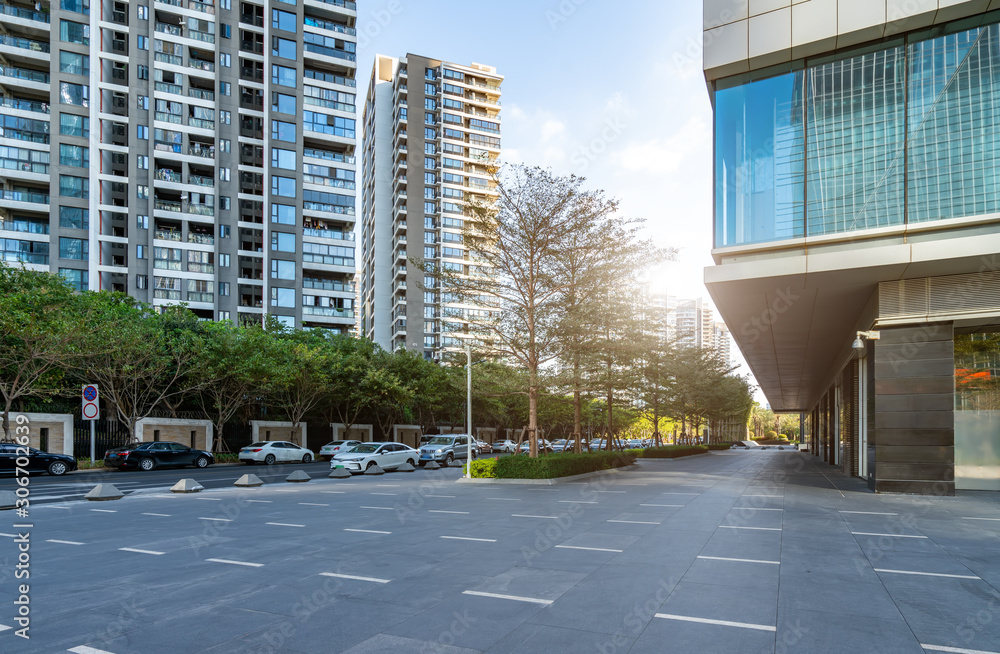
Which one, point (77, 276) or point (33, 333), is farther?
point (77, 276)

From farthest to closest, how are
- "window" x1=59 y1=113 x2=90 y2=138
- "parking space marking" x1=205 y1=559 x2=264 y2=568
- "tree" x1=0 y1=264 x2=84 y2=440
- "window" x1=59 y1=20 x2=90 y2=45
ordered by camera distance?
"window" x1=59 y1=20 x2=90 y2=45 < "window" x1=59 y1=113 x2=90 y2=138 < "tree" x1=0 y1=264 x2=84 y2=440 < "parking space marking" x1=205 y1=559 x2=264 y2=568

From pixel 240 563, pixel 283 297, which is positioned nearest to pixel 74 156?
pixel 283 297

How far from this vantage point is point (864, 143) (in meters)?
16.9

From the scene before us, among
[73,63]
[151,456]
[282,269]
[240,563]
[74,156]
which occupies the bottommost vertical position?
[151,456]

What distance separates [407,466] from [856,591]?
85.4ft

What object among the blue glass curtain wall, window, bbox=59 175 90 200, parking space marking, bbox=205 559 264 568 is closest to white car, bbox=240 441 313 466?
the blue glass curtain wall

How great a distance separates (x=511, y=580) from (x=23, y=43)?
6669cm

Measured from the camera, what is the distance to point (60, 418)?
30.8 m

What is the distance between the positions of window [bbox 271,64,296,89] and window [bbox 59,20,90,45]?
15164 millimetres

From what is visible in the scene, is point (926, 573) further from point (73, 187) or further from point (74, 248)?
point (73, 187)

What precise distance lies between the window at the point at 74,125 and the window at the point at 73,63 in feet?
12.7

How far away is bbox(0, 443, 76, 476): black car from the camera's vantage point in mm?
A: 23250

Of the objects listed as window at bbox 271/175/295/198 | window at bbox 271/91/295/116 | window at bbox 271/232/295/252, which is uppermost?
window at bbox 271/91/295/116

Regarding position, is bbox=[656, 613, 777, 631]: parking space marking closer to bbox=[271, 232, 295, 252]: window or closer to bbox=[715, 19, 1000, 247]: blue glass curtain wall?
bbox=[715, 19, 1000, 247]: blue glass curtain wall
